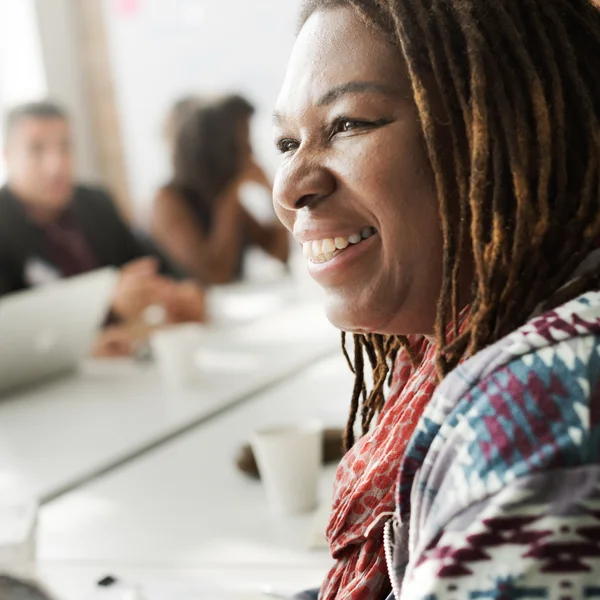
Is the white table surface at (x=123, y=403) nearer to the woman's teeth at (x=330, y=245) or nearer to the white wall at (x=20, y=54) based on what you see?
the woman's teeth at (x=330, y=245)

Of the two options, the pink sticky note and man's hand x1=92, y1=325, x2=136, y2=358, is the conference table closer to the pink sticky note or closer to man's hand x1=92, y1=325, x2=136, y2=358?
man's hand x1=92, y1=325, x2=136, y2=358

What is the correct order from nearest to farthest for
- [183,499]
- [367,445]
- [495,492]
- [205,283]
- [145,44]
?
[495,492]
[367,445]
[183,499]
[205,283]
[145,44]

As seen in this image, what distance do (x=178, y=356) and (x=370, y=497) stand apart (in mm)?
1450

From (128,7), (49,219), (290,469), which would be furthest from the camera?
(128,7)

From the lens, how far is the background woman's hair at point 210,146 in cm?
411

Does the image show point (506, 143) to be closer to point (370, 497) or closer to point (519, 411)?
point (519, 411)

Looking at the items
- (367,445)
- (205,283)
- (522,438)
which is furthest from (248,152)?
(522,438)

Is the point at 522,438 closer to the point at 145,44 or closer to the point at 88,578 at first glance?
the point at 88,578

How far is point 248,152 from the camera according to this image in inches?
160

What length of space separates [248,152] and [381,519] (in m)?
3.44

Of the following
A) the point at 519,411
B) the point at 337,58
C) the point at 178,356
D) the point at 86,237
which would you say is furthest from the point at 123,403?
the point at 86,237

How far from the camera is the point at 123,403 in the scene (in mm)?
2088

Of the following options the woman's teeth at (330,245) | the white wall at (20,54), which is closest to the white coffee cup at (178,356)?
the woman's teeth at (330,245)

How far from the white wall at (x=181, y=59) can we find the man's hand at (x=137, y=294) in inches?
78.8
